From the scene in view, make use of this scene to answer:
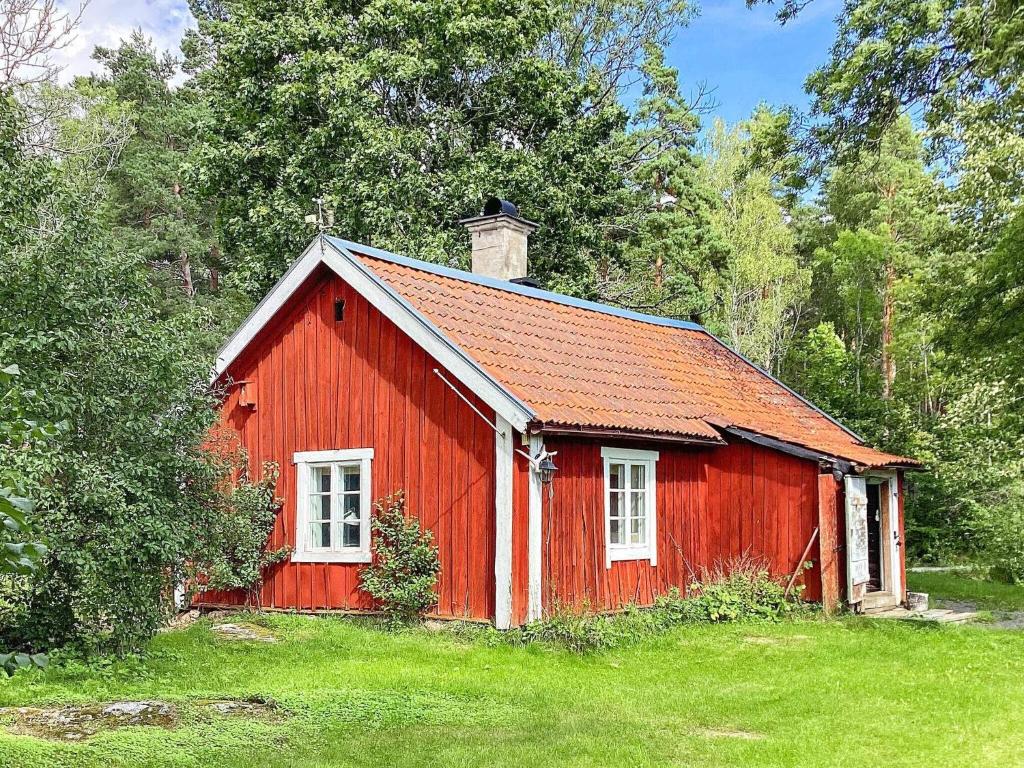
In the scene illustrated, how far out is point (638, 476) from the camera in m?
13.9

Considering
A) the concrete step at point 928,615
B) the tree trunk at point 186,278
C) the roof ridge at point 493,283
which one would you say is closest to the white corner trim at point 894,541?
the concrete step at point 928,615

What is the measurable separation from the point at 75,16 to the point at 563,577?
1047 centimetres

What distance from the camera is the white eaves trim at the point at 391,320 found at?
38.7 feet

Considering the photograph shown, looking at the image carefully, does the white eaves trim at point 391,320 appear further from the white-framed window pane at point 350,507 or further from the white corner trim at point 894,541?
the white corner trim at point 894,541

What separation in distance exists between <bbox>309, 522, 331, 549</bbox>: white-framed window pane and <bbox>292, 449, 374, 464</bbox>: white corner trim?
855mm

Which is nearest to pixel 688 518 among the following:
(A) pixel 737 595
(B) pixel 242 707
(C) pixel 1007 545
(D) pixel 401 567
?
(A) pixel 737 595

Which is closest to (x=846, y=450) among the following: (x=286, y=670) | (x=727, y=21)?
(x=727, y=21)

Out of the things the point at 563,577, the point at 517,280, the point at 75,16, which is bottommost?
the point at 563,577

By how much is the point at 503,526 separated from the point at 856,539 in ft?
17.6

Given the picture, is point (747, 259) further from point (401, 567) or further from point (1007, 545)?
point (401, 567)

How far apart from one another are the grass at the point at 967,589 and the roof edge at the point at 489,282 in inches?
251

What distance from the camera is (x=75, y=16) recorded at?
14.6m

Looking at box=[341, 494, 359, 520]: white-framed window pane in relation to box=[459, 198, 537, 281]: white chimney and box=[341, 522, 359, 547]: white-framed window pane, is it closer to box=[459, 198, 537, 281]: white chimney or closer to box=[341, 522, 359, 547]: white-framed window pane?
box=[341, 522, 359, 547]: white-framed window pane

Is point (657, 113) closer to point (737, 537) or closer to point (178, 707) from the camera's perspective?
point (737, 537)
